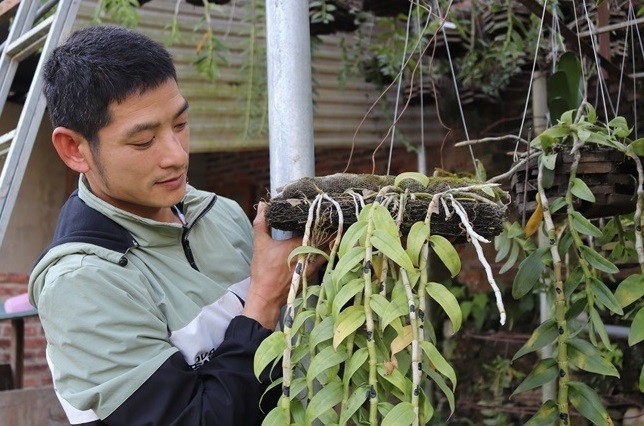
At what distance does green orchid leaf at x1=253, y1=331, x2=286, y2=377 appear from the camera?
1379mm

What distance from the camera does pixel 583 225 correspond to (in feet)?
5.75

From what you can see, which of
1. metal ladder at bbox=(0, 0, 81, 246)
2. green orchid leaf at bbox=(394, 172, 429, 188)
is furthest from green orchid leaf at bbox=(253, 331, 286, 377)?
metal ladder at bbox=(0, 0, 81, 246)

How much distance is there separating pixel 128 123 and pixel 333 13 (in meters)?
2.81

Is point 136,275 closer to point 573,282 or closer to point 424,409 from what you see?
point 424,409

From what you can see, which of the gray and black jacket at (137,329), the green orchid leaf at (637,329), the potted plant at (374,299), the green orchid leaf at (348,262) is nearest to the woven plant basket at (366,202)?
the potted plant at (374,299)

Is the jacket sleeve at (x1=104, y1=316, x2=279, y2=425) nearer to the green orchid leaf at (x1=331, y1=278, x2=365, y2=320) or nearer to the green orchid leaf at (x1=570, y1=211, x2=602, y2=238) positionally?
the green orchid leaf at (x1=331, y1=278, x2=365, y2=320)

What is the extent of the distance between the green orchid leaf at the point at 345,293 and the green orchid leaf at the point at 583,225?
614 mm

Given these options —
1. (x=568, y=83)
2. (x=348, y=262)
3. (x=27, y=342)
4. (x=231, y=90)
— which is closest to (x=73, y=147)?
(x=348, y=262)

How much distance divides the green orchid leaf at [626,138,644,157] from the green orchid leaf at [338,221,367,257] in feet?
2.45

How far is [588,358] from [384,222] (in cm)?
60

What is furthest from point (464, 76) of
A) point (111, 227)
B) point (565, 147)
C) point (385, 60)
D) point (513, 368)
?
point (111, 227)

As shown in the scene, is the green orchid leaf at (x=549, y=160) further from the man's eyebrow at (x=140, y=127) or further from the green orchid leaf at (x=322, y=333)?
the man's eyebrow at (x=140, y=127)

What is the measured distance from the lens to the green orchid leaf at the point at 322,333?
4.49 feet

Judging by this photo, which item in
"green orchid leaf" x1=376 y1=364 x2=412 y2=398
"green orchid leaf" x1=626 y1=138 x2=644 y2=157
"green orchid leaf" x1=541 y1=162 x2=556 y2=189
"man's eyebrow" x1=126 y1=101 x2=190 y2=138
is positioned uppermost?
"man's eyebrow" x1=126 y1=101 x2=190 y2=138
